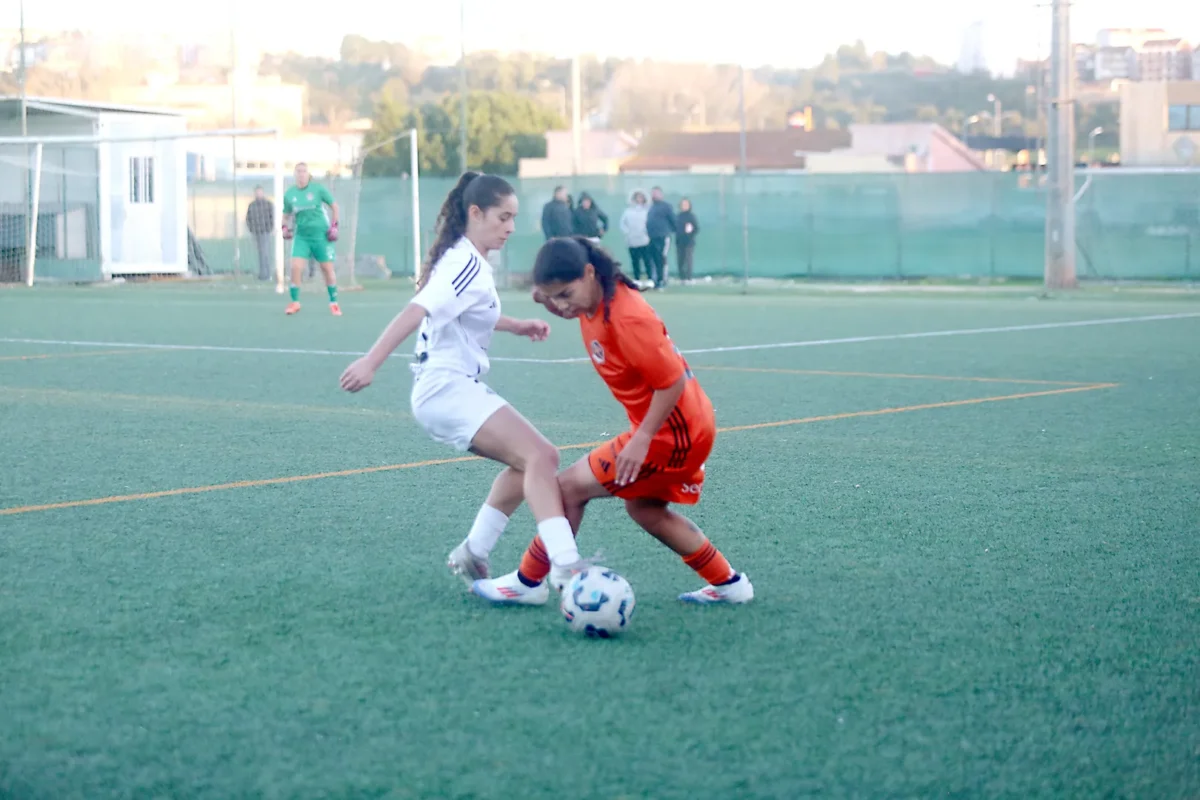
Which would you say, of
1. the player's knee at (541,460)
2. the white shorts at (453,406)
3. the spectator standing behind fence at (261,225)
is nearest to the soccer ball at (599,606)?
the player's knee at (541,460)

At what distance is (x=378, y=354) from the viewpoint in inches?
193

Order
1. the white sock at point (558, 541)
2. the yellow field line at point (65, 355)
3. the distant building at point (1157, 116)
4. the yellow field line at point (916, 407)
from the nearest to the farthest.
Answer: the white sock at point (558, 541) < the yellow field line at point (916, 407) < the yellow field line at point (65, 355) < the distant building at point (1157, 116)

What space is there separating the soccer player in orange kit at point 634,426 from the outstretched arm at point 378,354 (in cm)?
46

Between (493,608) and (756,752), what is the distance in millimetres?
1586

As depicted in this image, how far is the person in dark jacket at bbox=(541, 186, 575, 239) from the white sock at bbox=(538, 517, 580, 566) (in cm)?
2242

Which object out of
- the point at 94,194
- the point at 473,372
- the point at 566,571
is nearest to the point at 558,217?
the point at 94,194

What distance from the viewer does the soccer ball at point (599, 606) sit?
4.56 meters

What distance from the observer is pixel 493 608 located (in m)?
5.02

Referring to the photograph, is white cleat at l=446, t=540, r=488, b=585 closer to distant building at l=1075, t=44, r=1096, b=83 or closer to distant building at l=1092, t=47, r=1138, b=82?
distant building at l=1092, t=47, r=1138, b=82

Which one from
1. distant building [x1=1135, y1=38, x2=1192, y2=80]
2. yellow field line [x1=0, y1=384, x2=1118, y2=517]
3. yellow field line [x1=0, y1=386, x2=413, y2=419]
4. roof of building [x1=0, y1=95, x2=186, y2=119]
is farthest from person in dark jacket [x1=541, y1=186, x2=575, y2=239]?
distant building [x1=1135, y1=38, x2=1192, y2=80]

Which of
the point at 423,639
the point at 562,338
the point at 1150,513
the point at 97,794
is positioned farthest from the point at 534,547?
the point at 562,338

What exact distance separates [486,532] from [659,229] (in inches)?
934

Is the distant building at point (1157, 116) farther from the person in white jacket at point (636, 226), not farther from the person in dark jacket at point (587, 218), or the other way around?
the person in dark jacket at point (587, 218)

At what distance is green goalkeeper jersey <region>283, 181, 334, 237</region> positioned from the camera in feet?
67.3
